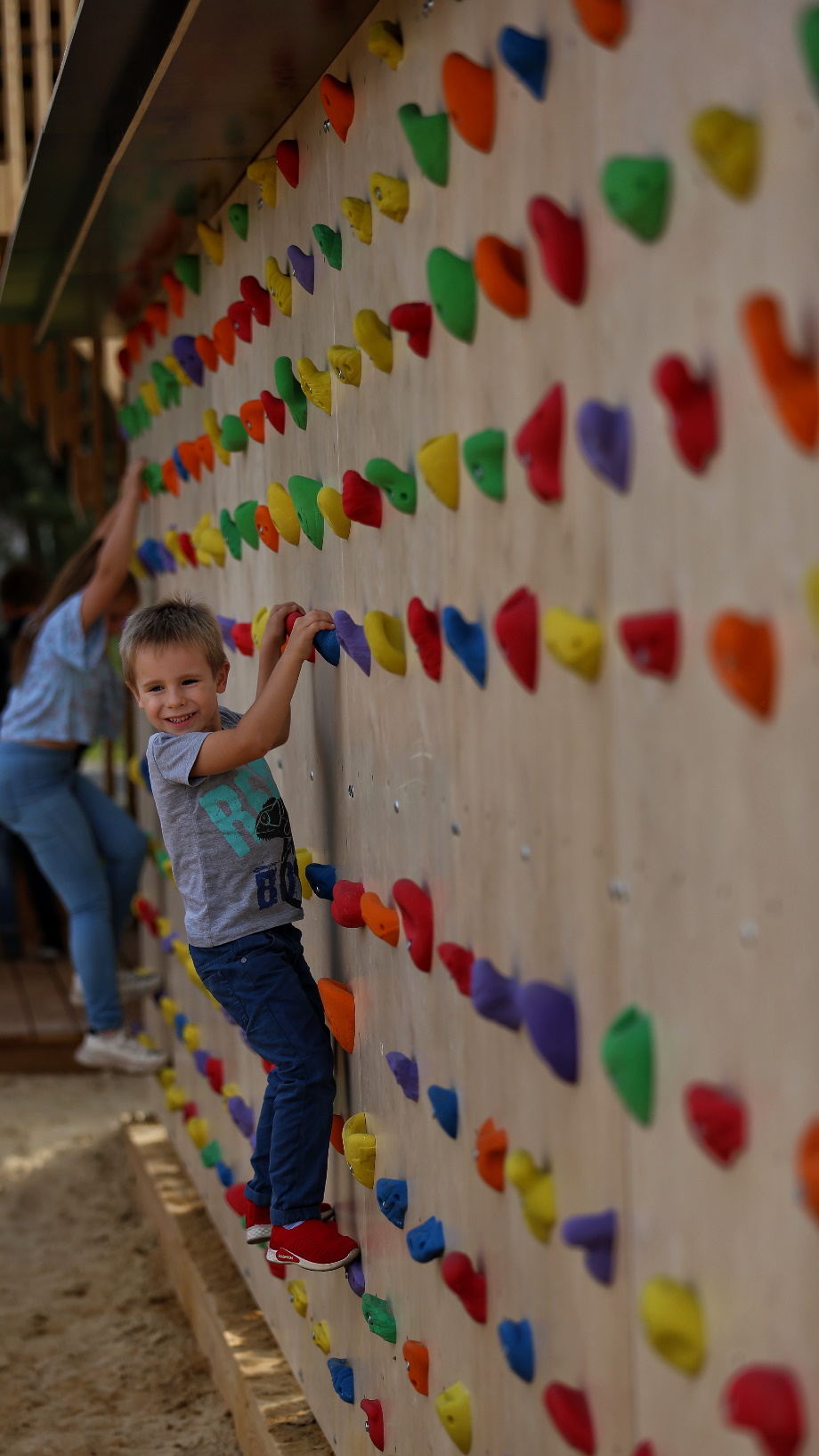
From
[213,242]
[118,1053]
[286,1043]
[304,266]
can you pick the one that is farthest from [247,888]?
[118,1053]

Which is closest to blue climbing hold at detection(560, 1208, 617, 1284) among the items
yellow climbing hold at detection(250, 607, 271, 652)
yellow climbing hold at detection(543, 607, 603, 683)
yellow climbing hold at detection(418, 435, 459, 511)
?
yellow climbing hold at detection(543, 607, 603, 683)

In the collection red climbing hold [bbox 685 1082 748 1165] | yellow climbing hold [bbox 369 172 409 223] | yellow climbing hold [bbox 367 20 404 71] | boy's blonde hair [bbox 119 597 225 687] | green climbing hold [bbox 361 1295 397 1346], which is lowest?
green climbing hold [bbox 361 1295 397 1346]

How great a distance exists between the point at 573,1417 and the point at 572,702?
0.80 meters

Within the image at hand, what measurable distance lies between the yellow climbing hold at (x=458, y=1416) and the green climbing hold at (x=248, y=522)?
1783mm

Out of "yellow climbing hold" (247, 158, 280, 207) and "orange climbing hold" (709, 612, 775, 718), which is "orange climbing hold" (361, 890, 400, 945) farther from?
"yellow climbing hold" (247, 158, 280, 207)

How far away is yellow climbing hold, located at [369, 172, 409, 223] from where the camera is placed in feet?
6.74

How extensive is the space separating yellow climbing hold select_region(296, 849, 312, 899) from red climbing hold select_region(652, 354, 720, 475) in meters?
1.69

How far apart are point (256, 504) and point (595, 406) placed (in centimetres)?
178

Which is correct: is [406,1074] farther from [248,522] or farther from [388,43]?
[388,43]

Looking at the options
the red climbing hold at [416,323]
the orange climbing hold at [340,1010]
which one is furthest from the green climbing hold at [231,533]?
the red climbing hold at [416,323]

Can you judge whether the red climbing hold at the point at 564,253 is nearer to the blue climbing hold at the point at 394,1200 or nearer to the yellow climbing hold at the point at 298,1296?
the blue climbing hold at the point at 394,1200

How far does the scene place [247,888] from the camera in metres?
2.73

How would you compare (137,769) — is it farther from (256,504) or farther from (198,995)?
(256,504)

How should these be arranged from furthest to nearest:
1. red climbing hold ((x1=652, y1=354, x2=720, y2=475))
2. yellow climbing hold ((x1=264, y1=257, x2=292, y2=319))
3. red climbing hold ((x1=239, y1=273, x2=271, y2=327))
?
red climbing hold ((x1=239, y1=273, x2=271, y2=327)) < yellow climbing hold ((x1=264, y1=257, x2=292, y2=319)) < red climbing hold ((x1=652, y1=354, x2=720, y2=475))
